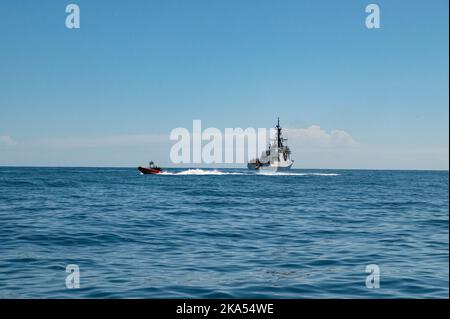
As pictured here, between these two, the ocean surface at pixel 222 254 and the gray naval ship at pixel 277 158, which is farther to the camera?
the gray naval ship at pixel 277 158

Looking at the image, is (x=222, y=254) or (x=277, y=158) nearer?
(x=222, y=254)

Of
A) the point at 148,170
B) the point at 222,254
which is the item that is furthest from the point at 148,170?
the point at 222,254

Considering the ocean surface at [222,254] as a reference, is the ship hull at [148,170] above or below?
above

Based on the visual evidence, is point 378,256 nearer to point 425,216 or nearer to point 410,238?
point 410,238

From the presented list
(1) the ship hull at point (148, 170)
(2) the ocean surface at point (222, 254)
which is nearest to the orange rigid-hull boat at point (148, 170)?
(1) the ship hull at point (148, 170)

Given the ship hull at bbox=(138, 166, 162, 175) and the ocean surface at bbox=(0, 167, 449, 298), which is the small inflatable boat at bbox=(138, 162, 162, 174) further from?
the ocean surface at bbox=(0, 167, 449, 298)

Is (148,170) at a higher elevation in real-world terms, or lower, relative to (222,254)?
higher

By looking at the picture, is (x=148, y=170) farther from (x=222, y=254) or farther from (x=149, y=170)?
(x=222, y=254)

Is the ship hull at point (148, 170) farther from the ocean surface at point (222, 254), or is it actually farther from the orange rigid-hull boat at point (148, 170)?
the ocean surface at point (222, 254)

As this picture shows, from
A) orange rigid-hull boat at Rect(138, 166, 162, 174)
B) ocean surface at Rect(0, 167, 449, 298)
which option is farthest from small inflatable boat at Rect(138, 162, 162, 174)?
ocean surface at Rect(0, 167, 449, 298)

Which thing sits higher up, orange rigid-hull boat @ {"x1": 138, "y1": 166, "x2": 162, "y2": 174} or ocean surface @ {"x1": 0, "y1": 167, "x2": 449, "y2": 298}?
orange rigid-hull boat @ {"x1": 138, "y1": 166, "x2": 162, "y2": 174}
